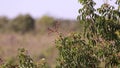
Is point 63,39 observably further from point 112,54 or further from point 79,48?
point 112,54

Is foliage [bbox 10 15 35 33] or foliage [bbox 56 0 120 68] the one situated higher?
foliage [bbox 56 0 120 68]

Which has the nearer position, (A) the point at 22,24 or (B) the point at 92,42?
(B) the point at 92,42

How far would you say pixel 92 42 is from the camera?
9281 millimetres

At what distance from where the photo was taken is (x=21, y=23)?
182ft

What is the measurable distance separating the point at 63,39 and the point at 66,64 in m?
0.47

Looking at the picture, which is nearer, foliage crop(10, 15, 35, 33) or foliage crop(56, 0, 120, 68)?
foliage crop(56, 0, 120, 68)

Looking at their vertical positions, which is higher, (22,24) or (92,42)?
(92,42)

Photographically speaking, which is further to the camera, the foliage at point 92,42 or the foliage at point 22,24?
the foliage at point 22,24

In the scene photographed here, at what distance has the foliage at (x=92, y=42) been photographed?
9086mm

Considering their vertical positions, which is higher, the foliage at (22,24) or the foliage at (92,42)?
the foliage at (92,42)

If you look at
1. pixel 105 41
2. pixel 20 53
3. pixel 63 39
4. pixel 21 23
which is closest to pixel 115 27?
pixel 105 41

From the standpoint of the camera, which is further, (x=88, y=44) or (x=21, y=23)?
(x=21, y=23)

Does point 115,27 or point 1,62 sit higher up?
point 115,27

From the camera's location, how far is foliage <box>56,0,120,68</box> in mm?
9086
